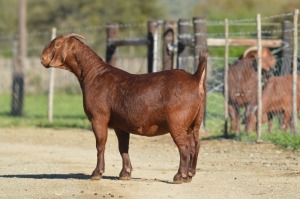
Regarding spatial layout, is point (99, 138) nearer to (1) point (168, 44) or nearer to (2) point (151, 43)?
(1) point (168, 44)

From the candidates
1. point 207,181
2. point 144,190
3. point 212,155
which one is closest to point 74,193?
point 144,190

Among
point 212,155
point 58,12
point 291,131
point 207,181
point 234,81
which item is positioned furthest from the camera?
point 58,12

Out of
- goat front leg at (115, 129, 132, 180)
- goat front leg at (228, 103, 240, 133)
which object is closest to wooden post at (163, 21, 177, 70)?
goat front leg at (228, 103, 240, 133)

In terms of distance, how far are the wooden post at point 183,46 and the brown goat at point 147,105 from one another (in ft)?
23.9

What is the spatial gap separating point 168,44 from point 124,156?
8.00m

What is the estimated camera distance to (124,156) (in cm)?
1348

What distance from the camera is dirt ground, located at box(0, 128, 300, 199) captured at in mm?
12133

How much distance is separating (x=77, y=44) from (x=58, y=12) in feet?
166

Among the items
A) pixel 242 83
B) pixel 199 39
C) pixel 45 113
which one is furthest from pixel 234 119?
pixel 45 113

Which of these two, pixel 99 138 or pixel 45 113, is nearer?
pixel 99 138

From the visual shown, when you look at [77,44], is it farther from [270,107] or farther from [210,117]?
[210,117]

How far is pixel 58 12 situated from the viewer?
6397 cm

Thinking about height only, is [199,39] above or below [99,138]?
above

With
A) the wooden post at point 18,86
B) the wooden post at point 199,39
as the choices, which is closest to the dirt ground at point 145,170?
the wooden post at point 199,39
